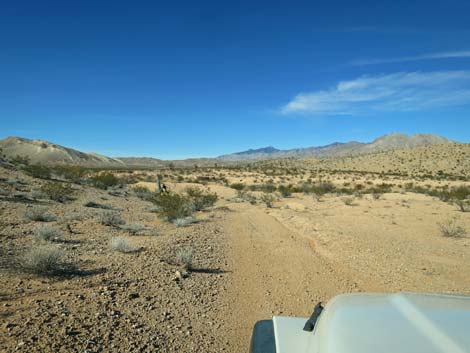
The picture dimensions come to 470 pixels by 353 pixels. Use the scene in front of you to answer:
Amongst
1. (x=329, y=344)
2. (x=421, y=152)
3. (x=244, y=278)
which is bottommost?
(x=244, y=278)

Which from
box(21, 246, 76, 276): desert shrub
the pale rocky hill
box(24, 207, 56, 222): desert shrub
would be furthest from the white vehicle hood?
the pale rocky hill

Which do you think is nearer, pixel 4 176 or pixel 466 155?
pixel 4 176

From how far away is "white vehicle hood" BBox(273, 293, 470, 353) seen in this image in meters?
1.67

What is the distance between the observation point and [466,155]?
7838cm

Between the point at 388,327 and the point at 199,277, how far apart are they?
610 cm

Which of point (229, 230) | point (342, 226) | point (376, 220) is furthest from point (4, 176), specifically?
point (376, 220)

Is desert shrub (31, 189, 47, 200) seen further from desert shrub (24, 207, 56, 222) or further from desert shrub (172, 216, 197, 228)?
desert shrub (172, 216, 197, 228)

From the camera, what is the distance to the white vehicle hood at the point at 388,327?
5.49 feet

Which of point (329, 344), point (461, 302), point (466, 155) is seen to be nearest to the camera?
point (329, 344)

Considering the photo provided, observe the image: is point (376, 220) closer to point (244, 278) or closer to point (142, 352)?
point (244, 278)

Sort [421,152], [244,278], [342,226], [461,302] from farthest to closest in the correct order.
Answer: [421,152] → [342,226] → [244,278] → [461,302]

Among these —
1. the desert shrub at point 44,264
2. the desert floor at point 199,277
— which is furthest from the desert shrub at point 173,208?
the desert shrub at point 44,264

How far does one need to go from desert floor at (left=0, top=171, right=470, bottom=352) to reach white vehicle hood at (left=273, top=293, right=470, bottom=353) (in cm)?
301

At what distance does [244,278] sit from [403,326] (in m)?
6.09
